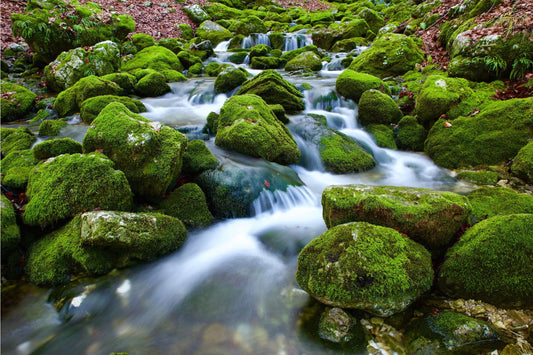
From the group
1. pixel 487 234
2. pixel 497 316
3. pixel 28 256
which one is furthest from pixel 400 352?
pixel 28 256

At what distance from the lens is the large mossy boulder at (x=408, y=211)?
11.0 feet

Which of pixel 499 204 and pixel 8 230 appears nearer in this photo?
pixel 8 230

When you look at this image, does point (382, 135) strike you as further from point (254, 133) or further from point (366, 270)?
point (366, 270)

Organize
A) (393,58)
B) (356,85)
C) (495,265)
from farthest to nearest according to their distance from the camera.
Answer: (393,58) → (356,85) → (495,265)

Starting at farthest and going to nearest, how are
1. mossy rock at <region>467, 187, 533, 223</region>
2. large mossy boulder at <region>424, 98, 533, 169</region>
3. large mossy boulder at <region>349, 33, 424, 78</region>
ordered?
large mossy boulder at <region>349, 33, 424, 78</region> < large mossy boulder at <region>424, 98, 533, 169</region> < mossy rock at <region>467, 187, 533, 223</region>

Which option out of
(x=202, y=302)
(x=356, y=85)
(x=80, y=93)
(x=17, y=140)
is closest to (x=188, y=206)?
(x=202, y=302)

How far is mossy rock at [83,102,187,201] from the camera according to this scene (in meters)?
4.37

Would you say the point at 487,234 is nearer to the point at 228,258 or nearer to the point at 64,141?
the point at 228,258

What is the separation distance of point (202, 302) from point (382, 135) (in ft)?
22.1

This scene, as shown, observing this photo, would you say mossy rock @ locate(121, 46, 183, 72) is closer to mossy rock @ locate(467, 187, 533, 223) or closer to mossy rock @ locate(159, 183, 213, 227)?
mossy rock @ locate(159, 183, 213, 227)

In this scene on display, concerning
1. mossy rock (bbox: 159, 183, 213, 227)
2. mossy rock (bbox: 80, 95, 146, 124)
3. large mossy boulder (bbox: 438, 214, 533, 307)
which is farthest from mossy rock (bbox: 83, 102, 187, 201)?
large mossy boulder (bbox: 438, 214, 533, 307)

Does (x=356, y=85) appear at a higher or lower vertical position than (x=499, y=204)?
higher

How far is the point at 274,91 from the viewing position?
8.58 metres

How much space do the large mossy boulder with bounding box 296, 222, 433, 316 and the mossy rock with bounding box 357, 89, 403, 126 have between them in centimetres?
585
